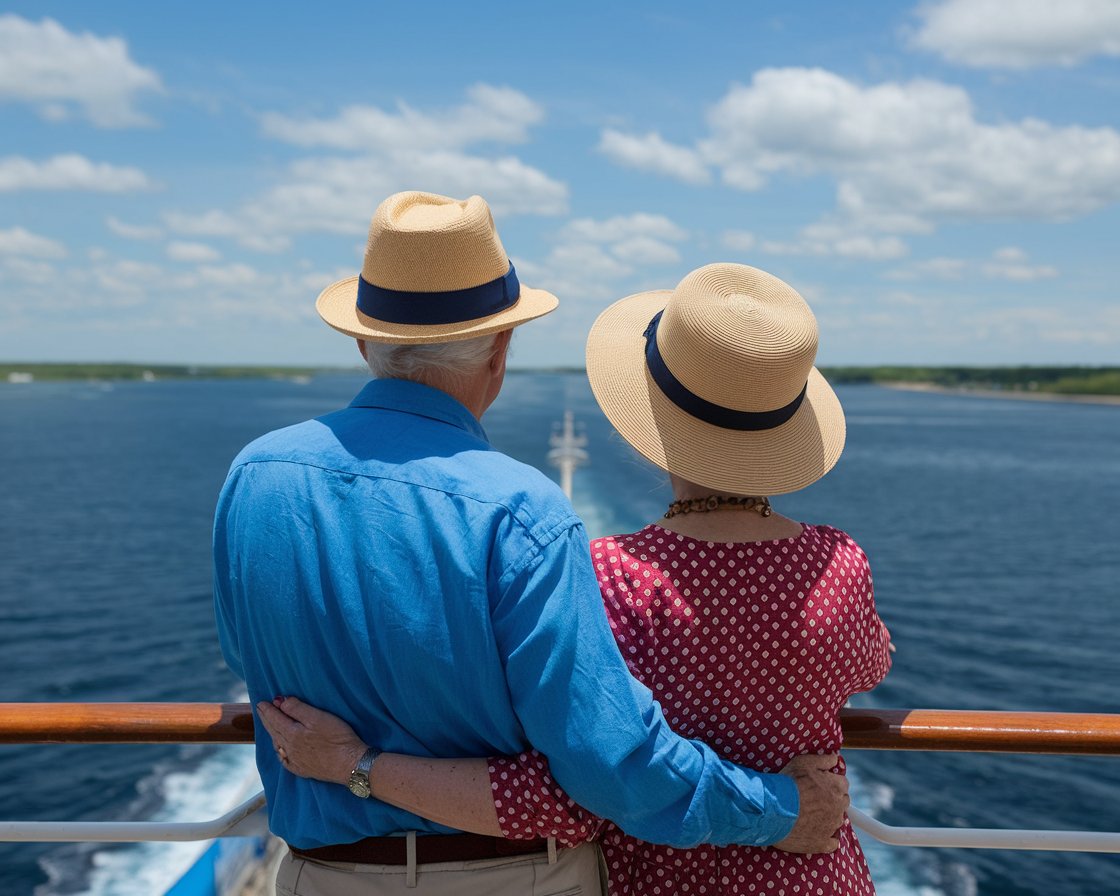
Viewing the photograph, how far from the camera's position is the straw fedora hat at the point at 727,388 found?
1.46 m

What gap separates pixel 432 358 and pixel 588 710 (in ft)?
1.75

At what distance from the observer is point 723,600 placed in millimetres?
1429

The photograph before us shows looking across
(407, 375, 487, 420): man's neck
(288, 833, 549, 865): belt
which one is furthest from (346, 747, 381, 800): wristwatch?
(407, 375, 487, 420): man's neck

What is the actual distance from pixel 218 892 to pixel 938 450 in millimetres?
68822

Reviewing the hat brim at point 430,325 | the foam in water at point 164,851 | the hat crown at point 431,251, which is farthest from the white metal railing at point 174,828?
the foam in water at point 164,851

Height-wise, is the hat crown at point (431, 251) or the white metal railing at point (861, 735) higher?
the hat crown at point (431, 251)

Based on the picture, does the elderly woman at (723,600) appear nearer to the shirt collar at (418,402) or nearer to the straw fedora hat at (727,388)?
the straw fedora hat at (727,388)

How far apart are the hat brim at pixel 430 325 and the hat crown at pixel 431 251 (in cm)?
5

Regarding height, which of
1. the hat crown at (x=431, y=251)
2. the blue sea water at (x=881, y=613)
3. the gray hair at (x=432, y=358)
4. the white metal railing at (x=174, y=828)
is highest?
the hat crown at (x=431, y=251)

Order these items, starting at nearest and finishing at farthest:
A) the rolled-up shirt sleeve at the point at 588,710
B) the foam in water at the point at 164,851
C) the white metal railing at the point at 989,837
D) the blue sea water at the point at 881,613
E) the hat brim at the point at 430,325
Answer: the rolled-up shirt sleeve at the point at 588,710 → the hat brim at the point at 430,325 → the white metal railing at the point at 989,837 → the foam in water at the point at 164,851 → the blue sea water at the point at 881,613

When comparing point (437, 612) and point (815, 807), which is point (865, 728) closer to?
point (815, 807)

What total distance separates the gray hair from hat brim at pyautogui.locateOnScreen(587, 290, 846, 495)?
21 cm

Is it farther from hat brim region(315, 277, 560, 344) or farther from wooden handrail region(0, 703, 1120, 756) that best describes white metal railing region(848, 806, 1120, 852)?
hat brim region(315, 277, 560, 344)

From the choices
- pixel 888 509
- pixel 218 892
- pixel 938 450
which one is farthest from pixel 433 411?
pixel 938 450
